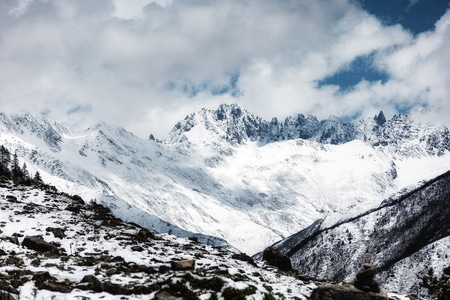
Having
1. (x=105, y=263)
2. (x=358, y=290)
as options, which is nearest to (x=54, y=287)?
(x=105, y=263)

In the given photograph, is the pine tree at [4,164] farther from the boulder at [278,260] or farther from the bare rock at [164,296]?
the bare rock at [164,296]

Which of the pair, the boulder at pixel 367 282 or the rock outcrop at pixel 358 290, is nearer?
the rock outcrop at pixel 358 290

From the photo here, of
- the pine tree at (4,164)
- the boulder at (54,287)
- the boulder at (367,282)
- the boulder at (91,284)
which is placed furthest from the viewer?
the pine tree at (4,164)

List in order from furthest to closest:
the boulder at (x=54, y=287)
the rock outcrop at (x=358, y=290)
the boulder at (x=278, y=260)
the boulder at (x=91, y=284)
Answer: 1. the boulder at (x=278, y=260)
2. the boulder at (x=91, y=284)
3. the rock outcrop at (x=358, y=290)
4. the boulder at (x=54, y=287)

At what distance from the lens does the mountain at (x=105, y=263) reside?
29172 millimetres

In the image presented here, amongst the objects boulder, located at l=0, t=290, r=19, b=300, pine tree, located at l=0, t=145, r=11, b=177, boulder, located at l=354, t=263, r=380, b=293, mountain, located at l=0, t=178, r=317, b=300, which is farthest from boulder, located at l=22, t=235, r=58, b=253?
pine tree, located at l=0, t=145, r=11, b=177

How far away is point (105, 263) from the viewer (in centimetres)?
3581

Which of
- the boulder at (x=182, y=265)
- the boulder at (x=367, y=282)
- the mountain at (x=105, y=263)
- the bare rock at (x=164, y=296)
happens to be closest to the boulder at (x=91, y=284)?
the mountain at (x=105, y=263)

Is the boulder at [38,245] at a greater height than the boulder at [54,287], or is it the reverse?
the boulder at [38,245]

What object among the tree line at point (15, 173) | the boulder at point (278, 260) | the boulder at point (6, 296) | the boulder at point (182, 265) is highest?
the tree line at point (15, 173)

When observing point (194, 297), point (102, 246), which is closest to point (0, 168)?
point (102, 246)

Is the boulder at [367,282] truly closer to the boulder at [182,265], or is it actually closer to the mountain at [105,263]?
the mountain at [105,263]

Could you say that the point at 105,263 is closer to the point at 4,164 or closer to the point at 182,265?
the point at 182,265

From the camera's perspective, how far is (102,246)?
134 feet
